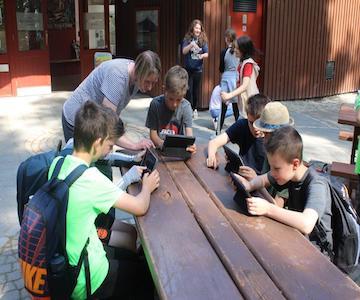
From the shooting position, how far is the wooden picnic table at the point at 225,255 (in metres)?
1.89

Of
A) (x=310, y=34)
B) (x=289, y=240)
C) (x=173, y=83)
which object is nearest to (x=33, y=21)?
(x=310, y=34)

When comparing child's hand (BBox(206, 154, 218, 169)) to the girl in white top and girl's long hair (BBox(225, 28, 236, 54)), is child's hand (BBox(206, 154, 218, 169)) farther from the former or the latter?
girl's long hair (BBox(225, 28, 236, 54))

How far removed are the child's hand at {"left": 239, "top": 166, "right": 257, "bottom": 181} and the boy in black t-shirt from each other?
420mm

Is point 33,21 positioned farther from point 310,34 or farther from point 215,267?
point 215,267

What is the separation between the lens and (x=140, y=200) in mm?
2576

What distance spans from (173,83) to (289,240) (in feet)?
5.48

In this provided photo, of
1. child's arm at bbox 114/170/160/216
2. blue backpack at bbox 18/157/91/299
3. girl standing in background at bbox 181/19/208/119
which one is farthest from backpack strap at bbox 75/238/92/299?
girl standing in background at bbox 181/19/208/119

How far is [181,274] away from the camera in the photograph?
6.51 ft

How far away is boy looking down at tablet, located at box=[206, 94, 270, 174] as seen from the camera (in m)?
3.46

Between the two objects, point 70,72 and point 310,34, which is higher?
point 310,34

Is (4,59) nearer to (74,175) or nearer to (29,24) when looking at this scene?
(29,24)

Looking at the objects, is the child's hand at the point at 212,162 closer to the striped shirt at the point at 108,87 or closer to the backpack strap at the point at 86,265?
the striped shirt at the point at 108,87

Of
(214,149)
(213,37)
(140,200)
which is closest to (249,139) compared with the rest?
(214,149)

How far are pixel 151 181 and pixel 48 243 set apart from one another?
84cm
